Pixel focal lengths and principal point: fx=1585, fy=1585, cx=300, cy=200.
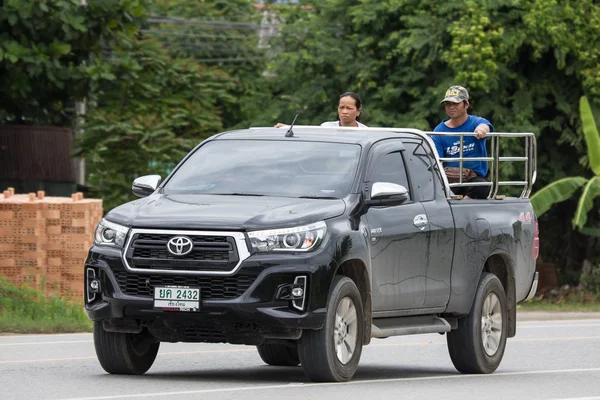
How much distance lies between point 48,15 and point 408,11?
10.0m

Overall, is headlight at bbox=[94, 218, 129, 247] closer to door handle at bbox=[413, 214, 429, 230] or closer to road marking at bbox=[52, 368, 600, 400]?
road marking at bbox=[52, 368, 600, 400]

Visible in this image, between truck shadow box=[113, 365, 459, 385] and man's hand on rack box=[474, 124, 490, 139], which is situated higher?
man's hand on rack box=[474, 124, 490, 139]

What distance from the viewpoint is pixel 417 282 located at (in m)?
11.9

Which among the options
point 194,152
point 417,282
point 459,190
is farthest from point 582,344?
point 194,152

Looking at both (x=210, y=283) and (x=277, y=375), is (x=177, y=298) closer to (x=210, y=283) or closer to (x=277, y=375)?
(x=210, y=283)

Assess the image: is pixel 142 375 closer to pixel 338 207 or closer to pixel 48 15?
pixel 338 207

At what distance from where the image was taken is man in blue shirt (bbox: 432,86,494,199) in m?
13.8

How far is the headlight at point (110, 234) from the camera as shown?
10680 millimetres

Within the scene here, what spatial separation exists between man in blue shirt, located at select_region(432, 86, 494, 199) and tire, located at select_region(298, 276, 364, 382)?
301 cm

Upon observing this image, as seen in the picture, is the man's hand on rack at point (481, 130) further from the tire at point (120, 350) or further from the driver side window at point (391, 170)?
the tire at point (120, 350)

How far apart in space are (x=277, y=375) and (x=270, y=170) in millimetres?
1580

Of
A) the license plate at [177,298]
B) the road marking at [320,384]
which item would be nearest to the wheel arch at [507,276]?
the road marking at [320,384]

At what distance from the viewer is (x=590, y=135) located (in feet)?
90.5

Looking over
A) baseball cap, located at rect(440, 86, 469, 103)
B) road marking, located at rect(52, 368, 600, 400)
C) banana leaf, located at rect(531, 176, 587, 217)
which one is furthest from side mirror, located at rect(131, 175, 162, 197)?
banana leaf, located at rect(531, 176, 587, 217)
